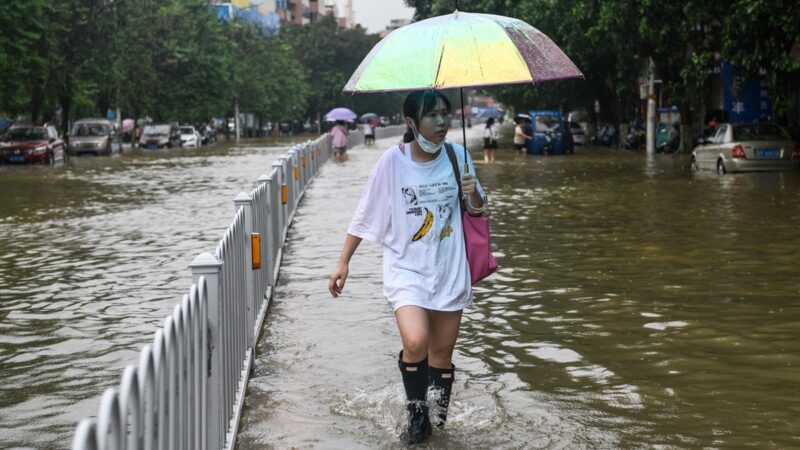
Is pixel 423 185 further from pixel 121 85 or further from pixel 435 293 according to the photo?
pixel 121 85

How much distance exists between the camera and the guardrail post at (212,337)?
4.82 meters

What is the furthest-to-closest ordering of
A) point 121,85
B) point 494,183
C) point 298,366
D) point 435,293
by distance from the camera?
1. point 121,85
2. point 494,183
3. point 298,366
4. point 435,293

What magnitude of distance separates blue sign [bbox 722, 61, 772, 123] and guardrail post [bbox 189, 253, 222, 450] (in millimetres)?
32698

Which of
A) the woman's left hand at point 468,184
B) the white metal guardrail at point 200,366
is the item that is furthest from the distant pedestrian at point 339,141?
the woman's left hand at point 468,184

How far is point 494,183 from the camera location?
26.4 metres

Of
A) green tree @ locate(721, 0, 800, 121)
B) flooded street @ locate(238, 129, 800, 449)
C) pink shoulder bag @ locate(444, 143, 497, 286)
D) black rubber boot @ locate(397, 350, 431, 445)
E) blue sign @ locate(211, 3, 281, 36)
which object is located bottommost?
flooded street @ locate(238, 129, 800, 449)

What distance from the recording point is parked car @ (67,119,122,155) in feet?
162

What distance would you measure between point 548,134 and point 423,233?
39151mm

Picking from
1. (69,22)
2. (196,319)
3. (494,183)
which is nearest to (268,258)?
(196,319)

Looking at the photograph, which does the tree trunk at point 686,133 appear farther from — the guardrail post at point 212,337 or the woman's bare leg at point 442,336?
the guardrail post at point 212,337

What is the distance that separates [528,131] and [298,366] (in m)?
37.1


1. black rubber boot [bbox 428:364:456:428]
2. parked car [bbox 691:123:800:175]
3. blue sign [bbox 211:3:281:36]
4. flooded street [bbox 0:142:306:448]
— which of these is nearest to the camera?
black rubber boot [bbox 428:364:456:428]

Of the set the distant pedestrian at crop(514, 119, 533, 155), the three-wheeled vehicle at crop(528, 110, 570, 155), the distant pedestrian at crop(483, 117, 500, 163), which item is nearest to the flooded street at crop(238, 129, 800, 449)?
the distant pedestrian at crop(483, 117, 500, 163)

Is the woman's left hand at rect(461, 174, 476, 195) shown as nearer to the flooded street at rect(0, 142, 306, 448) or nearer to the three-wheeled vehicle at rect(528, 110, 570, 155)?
the flooded street at rect(0, 142, 306, 448)
